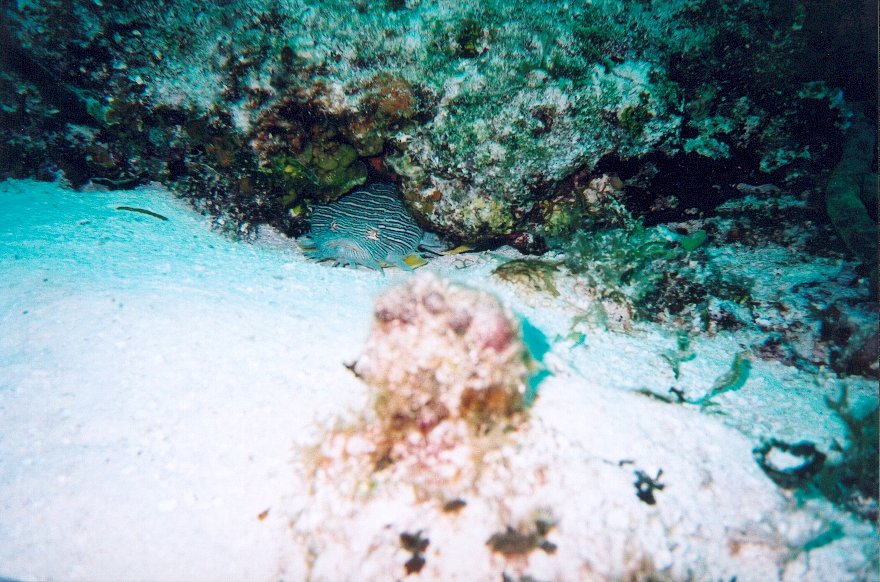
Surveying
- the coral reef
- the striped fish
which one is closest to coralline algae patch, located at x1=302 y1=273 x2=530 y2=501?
the striped fish

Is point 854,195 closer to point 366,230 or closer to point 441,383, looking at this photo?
point 441,383

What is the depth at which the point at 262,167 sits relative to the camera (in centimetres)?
421

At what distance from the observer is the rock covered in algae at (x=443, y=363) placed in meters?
1.82

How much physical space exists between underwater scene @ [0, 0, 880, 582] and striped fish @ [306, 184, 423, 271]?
4cm

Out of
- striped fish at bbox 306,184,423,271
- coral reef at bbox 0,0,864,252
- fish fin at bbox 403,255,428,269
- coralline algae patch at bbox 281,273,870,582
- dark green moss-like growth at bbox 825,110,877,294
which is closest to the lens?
coralline algae patch at bbox 281,273,870,582

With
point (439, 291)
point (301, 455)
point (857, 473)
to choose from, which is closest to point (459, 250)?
point (439, 291)

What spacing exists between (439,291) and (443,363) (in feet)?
1.22

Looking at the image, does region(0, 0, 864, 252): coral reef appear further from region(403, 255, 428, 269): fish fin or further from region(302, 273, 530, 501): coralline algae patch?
region(302, 273, 530, 501): coralline algae patch

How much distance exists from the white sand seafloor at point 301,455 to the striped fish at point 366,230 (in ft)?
3.11

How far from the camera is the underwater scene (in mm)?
1844

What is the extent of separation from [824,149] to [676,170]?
158 cm

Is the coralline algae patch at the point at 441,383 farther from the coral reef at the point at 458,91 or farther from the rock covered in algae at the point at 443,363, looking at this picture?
the coral reef at the point at 458,91

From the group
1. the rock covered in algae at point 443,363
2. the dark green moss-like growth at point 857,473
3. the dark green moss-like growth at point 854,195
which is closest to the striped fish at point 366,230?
the rock covered in algae at point 443,363

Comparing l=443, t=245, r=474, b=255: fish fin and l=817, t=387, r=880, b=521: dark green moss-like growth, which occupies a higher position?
l=443, t=245, r=474, b=255: fish fin
